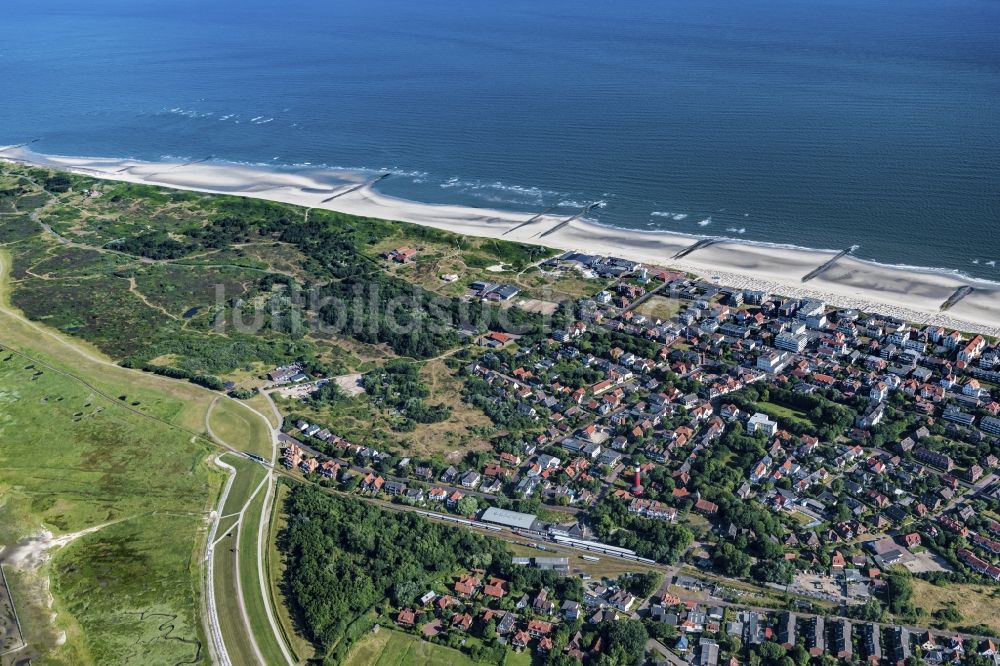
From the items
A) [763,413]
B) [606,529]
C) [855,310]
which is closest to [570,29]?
[855,310]

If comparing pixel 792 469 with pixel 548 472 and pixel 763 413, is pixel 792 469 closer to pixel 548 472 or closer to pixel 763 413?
pixel 763 413

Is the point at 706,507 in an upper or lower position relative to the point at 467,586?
upper

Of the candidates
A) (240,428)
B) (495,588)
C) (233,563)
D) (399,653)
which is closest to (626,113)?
(240,428)

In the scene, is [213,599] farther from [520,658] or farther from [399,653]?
[520,658]

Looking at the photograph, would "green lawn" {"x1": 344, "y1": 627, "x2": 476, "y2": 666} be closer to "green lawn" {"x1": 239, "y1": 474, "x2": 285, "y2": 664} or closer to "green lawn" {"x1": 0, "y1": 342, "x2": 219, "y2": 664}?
"green lawn" {"x1": 239, "y1": 474, "x2": 285, "y2": 664}

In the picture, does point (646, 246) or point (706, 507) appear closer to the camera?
point (706, 507)

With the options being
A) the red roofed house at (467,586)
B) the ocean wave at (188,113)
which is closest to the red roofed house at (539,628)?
the red roofed house at (467,586)
